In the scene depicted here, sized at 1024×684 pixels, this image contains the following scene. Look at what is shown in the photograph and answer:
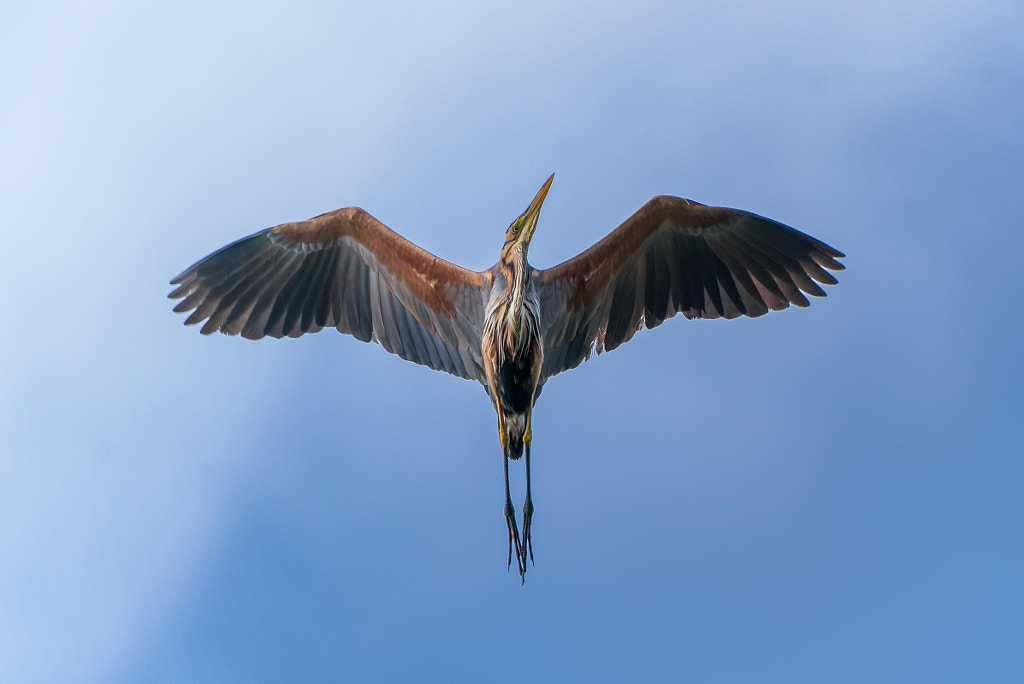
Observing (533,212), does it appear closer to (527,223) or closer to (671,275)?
(527,223)

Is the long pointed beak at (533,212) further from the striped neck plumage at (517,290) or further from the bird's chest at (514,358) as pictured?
the bird's chest at (514,358)

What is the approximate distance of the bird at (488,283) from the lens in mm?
8312

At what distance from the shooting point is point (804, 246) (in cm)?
836

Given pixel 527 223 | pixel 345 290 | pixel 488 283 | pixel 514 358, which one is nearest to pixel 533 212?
pixel 527 223

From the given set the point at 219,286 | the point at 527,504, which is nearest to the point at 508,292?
the point at 527,504

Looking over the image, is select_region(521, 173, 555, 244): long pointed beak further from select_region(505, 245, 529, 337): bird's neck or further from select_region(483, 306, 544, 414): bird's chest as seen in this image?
select_region(483, 306, 544, 414): bird's chest

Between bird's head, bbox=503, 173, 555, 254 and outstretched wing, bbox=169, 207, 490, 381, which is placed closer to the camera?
bird's head, bbox=503, 173, 555, 254

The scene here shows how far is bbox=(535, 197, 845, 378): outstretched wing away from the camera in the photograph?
27.4ft

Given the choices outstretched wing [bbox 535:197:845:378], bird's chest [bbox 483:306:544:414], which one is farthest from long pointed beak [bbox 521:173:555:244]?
bird's chest [bbox 483:306:544:414]

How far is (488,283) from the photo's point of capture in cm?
824

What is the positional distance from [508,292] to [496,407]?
1.22 m

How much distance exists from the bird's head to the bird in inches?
0.5

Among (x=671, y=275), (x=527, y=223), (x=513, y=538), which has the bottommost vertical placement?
(x=513, y=538)

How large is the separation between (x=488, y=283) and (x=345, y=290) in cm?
176
